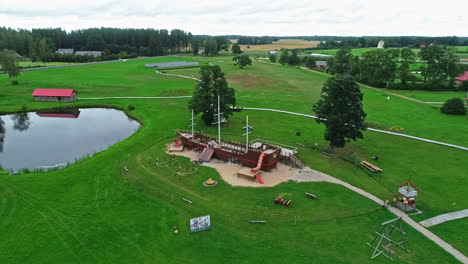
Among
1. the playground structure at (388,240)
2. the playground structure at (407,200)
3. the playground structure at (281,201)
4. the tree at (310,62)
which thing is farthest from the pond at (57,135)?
the tree at (310,62)

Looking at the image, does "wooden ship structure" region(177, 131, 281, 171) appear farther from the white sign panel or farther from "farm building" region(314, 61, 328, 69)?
"farm building" region(314, 61, 328, 69)

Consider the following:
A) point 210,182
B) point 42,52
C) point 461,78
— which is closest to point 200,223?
point 210,182

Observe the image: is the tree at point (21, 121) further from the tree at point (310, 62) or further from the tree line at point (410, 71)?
the tree at point (310, 62)

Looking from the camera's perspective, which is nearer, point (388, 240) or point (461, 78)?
point (388, 240)

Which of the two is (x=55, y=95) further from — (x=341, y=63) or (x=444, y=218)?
(x=341, y=63)

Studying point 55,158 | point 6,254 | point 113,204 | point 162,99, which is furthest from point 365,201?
point 162,99

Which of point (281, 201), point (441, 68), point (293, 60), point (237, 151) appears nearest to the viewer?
point (281, 201)
